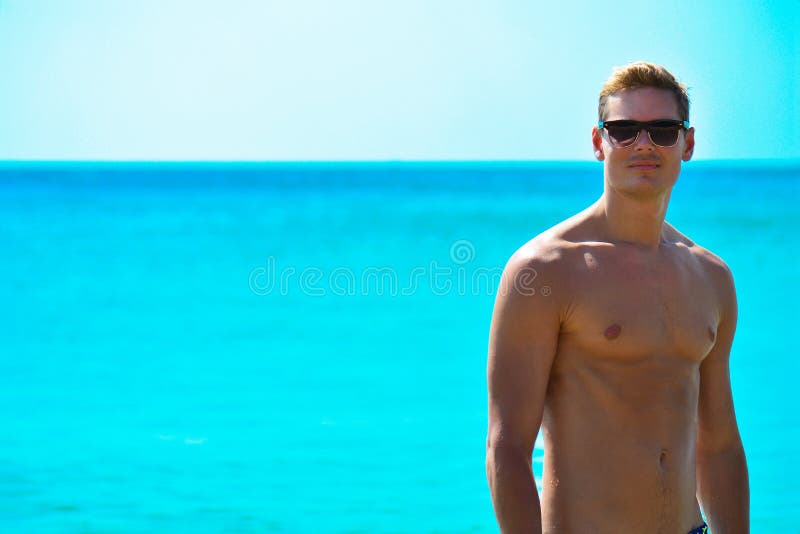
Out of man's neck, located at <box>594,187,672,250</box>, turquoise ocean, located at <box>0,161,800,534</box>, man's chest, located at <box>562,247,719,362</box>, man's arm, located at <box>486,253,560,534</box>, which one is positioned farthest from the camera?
turquoise ocean, located at <box>0,161,800,534</box>

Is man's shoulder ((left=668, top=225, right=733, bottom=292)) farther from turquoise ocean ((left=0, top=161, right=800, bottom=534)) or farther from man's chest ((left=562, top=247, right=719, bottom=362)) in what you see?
turquoise ocean ((left=0, top=161, right=800, bottom=534))

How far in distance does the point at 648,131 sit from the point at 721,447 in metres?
0.70

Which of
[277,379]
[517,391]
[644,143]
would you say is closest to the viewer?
[517,391]

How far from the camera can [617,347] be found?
2.22 m

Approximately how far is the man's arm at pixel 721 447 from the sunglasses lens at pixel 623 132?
395 millimetres

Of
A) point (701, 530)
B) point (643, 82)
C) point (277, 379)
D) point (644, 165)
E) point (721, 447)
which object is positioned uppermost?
point (277, 379)

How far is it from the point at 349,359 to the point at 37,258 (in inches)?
466

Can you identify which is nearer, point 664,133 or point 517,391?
point 517,391

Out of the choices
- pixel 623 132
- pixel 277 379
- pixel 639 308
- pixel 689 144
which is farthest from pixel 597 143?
pixel 277 379

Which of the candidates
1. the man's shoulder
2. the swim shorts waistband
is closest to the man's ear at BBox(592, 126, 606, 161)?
the man's shoulder

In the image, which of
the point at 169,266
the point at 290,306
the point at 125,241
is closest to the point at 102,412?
the point at 290,306

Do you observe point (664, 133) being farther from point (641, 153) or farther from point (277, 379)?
point (277, 379)

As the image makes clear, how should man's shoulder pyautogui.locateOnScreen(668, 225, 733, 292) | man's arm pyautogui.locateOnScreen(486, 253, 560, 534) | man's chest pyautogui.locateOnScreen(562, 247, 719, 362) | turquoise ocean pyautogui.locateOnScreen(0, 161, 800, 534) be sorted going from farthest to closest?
turquoise ocean pyautogui.locateOnScreen(0, 161, 800, 534) < man's shoulder pyautogui.locateOnScreen(668, 225, 733, 292) < man's chest pyautogui.locateOnScreen(562, 247, 719, 362) < man's arm pyautogui.locateOnScreen(486, 253, 560, 534)

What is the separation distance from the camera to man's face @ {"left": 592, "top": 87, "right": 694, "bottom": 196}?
224cm
